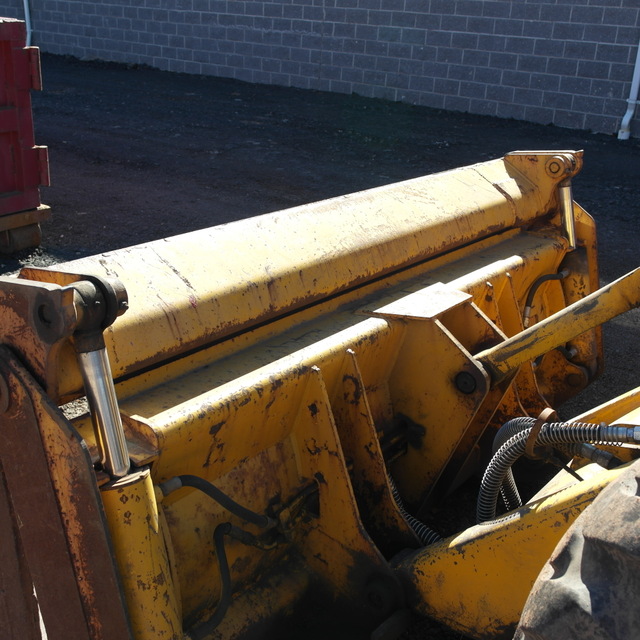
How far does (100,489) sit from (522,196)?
231 cm

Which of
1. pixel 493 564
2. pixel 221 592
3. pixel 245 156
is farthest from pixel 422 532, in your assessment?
pixel 245 156

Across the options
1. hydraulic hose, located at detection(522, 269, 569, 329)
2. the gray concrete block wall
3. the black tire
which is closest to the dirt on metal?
the gray concrete block wall

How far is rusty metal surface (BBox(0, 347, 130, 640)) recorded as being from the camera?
1.66 meters

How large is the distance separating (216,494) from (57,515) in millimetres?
365

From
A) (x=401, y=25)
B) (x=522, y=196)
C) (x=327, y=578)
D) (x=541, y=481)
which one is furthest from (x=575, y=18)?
(x=327, y=578)

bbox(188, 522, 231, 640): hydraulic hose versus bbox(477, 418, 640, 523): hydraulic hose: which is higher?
bbox(477, 418, 640, 523): hydraulic hose

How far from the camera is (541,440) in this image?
2.04 m

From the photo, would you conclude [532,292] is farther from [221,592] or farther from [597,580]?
[597,580]

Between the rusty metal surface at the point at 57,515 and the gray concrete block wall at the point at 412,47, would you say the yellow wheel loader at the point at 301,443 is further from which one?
the gray concrete block wall at the point at 412,47

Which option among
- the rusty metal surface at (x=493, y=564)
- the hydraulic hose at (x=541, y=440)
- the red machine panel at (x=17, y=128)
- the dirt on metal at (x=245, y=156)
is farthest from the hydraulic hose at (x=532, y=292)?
the red machine panel at (x=17, y=128)

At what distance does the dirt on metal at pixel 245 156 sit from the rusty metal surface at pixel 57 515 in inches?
101

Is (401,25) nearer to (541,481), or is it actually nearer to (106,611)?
(541,481)

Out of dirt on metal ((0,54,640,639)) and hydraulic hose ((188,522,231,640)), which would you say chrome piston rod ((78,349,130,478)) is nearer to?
hydraulic hose ((188,522,231,640))

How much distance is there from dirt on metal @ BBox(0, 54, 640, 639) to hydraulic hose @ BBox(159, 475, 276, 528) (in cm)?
210
